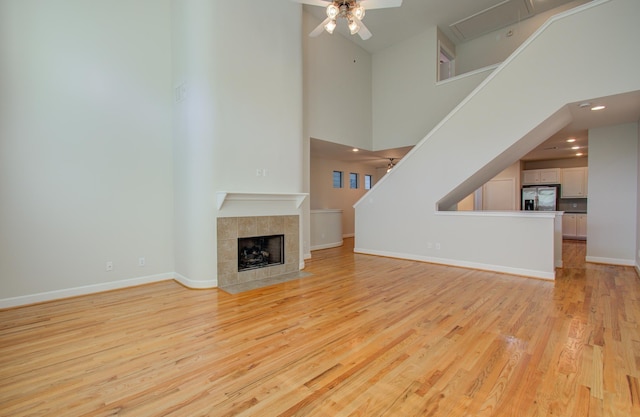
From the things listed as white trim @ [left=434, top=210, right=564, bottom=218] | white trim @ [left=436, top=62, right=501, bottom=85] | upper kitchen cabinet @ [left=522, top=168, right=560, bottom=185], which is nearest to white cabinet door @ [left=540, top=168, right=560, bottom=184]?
upper kitchen cabinet @ [left=522, top=168, right=560, bottom=185]

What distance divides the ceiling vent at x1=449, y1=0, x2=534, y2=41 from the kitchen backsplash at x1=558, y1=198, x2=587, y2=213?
5.65m

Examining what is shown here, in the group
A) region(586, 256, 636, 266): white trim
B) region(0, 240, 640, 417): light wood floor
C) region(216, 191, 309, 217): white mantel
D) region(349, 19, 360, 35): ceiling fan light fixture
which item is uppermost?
region(349, 19, 360, 35): ceiling fan light fixture

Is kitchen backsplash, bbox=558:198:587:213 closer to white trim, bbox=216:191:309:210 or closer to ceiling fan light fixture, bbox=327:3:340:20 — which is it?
white trim, bbox=216:191:309:210

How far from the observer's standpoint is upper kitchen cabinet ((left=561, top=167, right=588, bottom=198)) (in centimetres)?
834

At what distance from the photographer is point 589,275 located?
183 inches

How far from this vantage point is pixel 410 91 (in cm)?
739

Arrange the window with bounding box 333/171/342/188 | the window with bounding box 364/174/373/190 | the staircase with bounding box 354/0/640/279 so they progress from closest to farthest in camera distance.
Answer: the staircase with bounding box 354/0/640/279 → the window with bounding box 333/171/342/188 → the window with bounding box 364/174/373/190

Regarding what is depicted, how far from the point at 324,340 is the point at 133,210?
3366 millimetres

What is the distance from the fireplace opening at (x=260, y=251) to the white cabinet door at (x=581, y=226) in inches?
361

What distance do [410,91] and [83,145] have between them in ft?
22.9

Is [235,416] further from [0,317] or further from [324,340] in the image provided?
[0,317]

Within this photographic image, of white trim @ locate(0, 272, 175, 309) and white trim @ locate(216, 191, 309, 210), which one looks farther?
white trim @ locate(216, 191, 309, 210)

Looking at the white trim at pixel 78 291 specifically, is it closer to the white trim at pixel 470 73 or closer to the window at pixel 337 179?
the window at pixel 337 179

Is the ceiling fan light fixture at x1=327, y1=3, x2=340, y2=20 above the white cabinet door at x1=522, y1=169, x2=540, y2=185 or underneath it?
above
